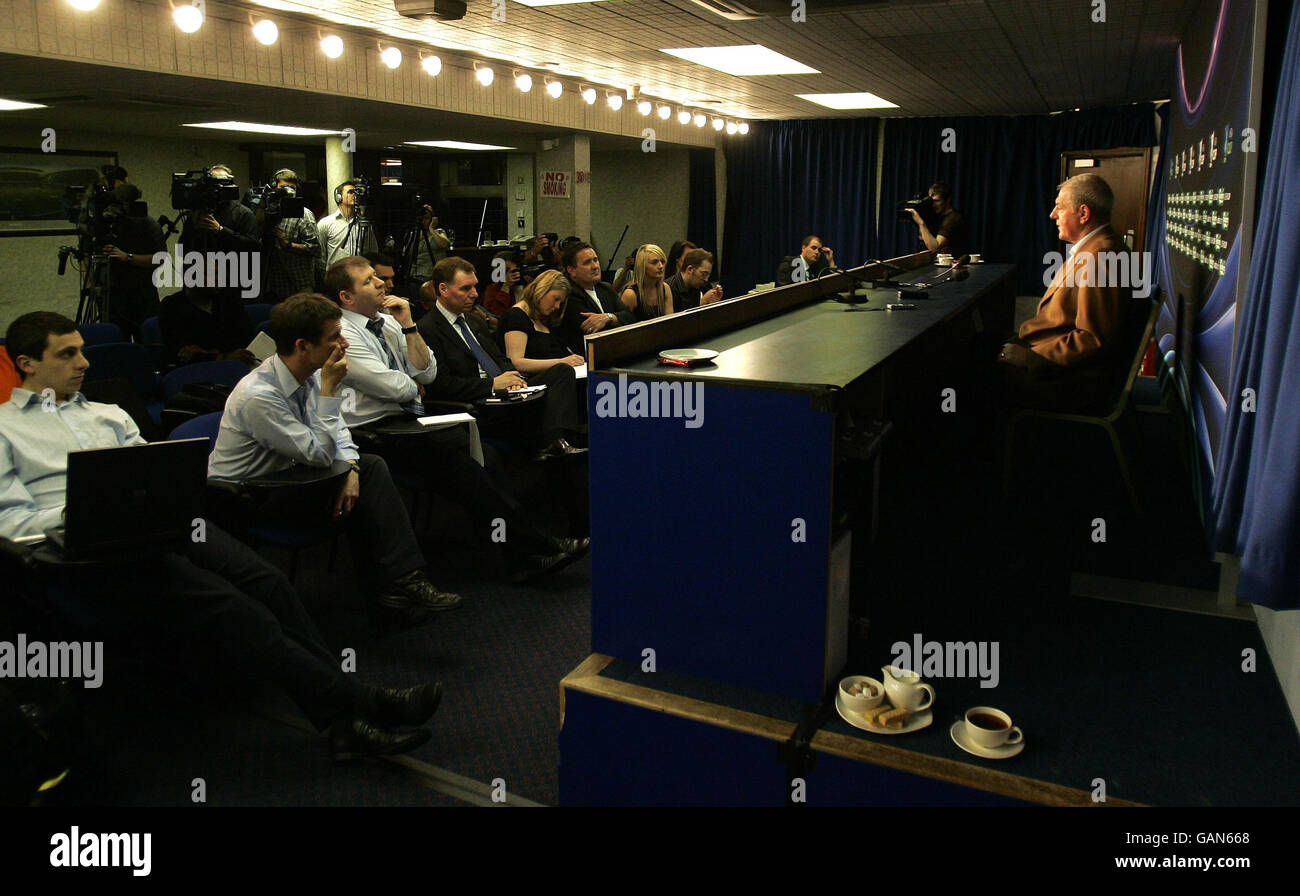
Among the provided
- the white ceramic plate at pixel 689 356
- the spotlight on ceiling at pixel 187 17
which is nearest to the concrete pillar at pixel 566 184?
the spotlight on ceiling at pixel 187 17

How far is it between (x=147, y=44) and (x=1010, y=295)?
559 centimetres

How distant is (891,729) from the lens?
1.79m

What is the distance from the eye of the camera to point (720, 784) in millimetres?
1920

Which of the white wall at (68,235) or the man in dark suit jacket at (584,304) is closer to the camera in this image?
the man in dark suit jacket at (584,304)

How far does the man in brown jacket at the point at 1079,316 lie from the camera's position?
10.4ft

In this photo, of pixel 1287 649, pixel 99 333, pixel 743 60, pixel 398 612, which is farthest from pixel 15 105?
pixel 1287 649

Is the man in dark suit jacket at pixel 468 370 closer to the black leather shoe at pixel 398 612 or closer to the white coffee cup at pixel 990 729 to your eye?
the black leather shoe at pixel 398 612

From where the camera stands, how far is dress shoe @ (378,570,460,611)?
9.64ft

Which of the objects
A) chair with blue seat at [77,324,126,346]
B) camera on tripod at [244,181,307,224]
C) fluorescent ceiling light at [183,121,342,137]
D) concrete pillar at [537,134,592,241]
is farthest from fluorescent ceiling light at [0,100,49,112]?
concrete pillar at [537,134,592,241]

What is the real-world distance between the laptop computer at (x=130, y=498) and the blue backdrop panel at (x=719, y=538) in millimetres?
972

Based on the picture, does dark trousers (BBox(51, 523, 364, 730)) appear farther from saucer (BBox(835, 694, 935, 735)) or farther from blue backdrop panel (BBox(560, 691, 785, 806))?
saucer (BBox(835, 694, 935, 735))

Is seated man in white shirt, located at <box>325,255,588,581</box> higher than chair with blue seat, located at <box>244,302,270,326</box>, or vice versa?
chair with blue seat, located at <box>244,302,270,326</box>

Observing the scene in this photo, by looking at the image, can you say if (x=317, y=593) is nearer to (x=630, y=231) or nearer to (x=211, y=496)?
(x=211, y=496)

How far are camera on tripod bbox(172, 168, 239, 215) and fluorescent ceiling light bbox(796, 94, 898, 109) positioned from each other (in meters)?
5.16
